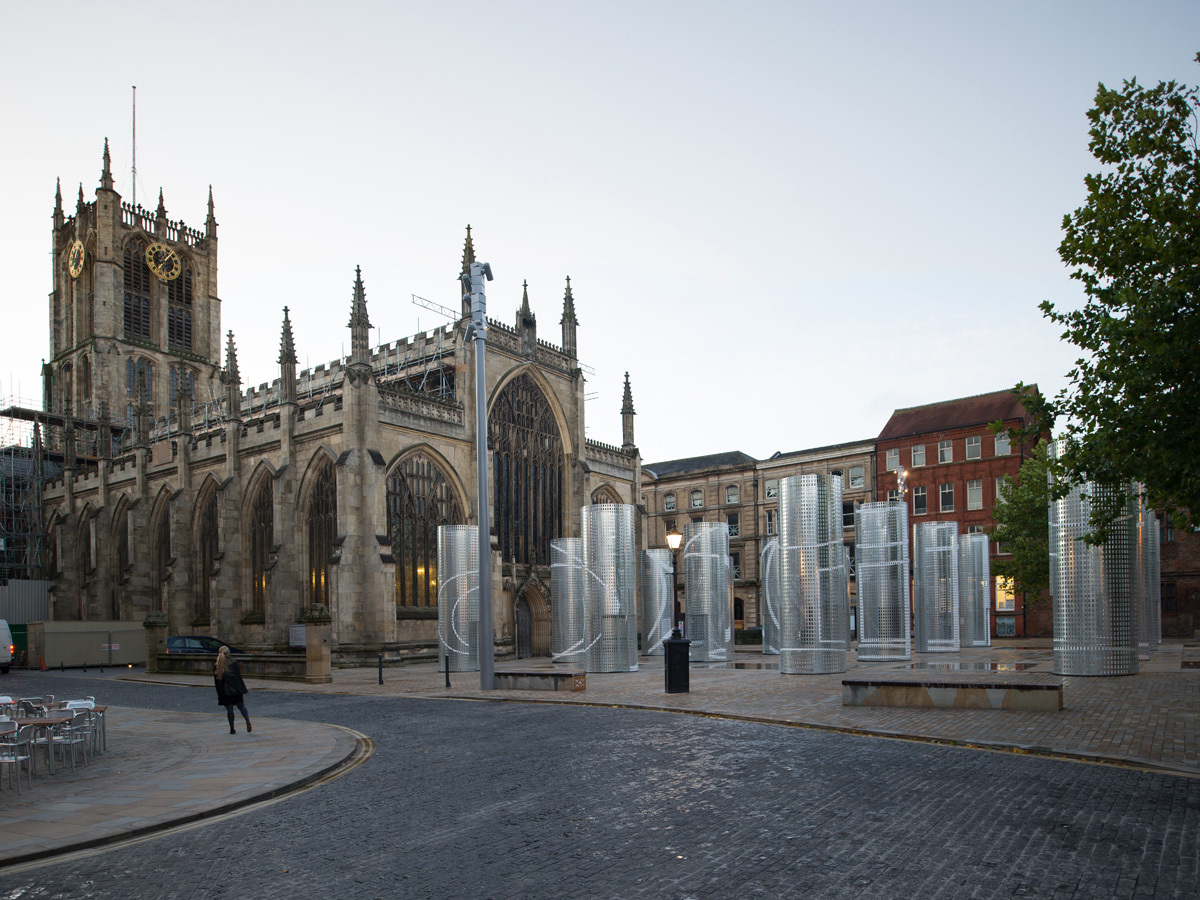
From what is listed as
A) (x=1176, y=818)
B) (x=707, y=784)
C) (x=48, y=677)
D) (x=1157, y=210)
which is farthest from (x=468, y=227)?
(x=1176, y=818)

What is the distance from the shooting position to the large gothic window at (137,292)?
6881 centimetres

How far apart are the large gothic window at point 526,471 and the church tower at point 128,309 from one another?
1256 inches

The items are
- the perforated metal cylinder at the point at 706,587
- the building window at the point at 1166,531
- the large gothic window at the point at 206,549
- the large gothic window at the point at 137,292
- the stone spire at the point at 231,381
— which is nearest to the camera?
the perforated metal cylinder at the point at 706,587

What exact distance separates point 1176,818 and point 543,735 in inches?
341

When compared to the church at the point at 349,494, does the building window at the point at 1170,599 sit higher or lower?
lower

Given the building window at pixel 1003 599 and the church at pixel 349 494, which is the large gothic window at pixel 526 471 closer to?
the church at pixel 349 494

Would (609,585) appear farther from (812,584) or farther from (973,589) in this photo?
(973,589)

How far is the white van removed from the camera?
121 feet

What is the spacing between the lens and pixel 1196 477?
11.8m

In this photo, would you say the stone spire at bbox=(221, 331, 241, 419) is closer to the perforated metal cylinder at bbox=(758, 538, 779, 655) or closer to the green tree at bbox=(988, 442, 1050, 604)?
the perforated metal cylinder at bbox=(758, 538, 779, 655)

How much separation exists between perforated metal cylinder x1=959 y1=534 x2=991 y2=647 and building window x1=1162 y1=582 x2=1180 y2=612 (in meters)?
18.3

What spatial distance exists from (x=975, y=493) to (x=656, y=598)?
96.8 ft

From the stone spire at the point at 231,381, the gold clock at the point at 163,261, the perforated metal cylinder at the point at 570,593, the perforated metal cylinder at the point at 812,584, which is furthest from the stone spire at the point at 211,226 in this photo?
the perforated metal cylinder at the point at 812,584

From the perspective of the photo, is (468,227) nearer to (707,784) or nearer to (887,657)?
(887,657)
